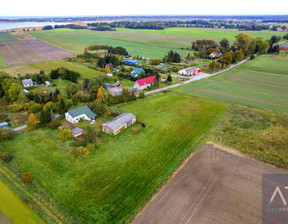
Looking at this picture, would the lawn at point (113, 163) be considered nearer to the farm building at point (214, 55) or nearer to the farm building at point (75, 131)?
the farm building at point (75, 131)

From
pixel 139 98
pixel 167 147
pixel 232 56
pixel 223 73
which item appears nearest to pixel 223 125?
pixel 167 147

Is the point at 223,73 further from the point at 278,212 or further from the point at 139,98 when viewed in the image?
the point at 278,212

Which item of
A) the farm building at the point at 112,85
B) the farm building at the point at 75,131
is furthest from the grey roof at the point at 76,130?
the farm building at the point at 112,85

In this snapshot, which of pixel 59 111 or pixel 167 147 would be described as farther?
pixel 59 111

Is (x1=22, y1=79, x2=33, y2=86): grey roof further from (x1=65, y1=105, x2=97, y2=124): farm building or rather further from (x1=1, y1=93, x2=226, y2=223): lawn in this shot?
(x1=1, y1=93, x2=226, y2=223): lawn

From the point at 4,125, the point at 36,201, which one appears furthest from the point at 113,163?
the point at 4,125

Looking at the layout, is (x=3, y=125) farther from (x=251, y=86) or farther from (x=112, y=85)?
(x=251, y=86)
